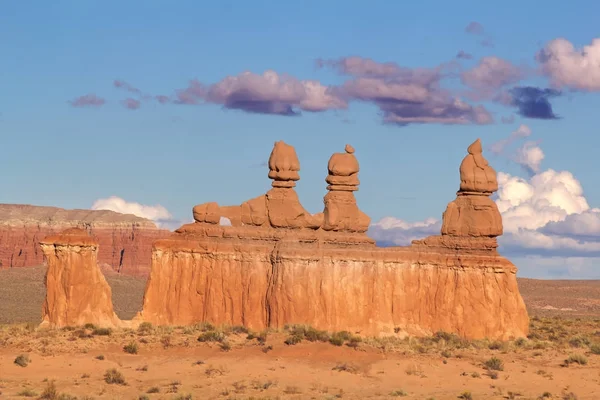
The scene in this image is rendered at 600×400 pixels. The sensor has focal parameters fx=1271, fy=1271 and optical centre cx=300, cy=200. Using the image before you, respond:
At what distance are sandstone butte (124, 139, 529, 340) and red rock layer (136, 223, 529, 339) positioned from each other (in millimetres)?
38

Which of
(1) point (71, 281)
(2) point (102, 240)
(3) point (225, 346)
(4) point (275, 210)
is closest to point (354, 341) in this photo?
(3) point (225, 346)

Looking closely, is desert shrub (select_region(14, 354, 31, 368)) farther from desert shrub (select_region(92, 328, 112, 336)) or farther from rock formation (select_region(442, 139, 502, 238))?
rock formation (select_region(442, 139, 502, 238))

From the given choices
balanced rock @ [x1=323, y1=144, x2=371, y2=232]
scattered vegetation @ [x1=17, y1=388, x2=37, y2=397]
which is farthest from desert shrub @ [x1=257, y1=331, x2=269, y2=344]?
scattered vegetation @ [x1=17, y1=388, x2=37, y2=397]

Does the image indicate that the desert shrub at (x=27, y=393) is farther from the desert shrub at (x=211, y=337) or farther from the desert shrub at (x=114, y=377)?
the desert shrub at (x=211, y=337)

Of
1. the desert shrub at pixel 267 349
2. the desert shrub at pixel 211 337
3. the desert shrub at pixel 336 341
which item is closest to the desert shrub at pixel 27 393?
the desert shrub at pixel 211 337

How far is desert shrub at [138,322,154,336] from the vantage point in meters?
46.3

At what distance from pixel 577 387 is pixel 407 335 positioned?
8.40 m

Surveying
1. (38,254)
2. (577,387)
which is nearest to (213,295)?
(577,387)

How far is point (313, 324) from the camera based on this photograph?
4703 cm

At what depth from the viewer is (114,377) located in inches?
1572

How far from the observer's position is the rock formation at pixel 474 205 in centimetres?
4925

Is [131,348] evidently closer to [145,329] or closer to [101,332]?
[101,332]

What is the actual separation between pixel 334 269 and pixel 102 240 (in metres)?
87.6

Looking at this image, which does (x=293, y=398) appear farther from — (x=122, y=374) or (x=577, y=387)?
(x=577, y=387)
